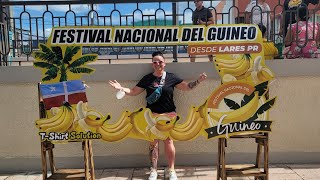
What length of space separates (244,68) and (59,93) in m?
2.01

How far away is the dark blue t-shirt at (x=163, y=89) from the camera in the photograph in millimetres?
3975

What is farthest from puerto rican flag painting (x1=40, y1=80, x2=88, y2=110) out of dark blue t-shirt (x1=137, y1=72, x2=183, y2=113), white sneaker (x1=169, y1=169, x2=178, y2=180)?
white sneaker (x1=169, y1=169, x2=178, y2=180)

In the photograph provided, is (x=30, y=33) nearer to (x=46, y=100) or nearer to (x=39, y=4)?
(x=39, y=4)

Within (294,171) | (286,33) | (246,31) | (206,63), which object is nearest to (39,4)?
(206,63)

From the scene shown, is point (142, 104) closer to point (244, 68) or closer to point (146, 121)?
point (146, 121)

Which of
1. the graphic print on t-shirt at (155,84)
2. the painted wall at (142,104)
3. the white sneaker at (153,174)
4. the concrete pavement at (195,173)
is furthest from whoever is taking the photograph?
the painted wall at (142,104)

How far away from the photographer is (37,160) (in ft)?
15.2

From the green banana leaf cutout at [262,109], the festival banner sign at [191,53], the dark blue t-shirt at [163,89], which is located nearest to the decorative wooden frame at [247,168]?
the festival banner sign at [191,53]

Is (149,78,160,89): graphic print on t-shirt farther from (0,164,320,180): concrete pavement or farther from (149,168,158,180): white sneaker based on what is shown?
(0,164,320,180): concrete pavement

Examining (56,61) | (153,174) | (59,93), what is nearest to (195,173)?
(153,174)

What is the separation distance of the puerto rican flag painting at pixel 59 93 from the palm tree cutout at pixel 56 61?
0.07 metres

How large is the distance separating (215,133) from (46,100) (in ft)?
6.07

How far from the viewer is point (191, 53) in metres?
3.60

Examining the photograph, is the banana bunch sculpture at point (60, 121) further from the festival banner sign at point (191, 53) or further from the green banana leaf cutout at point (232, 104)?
the green banana leaf cutout at point (232, 104)
